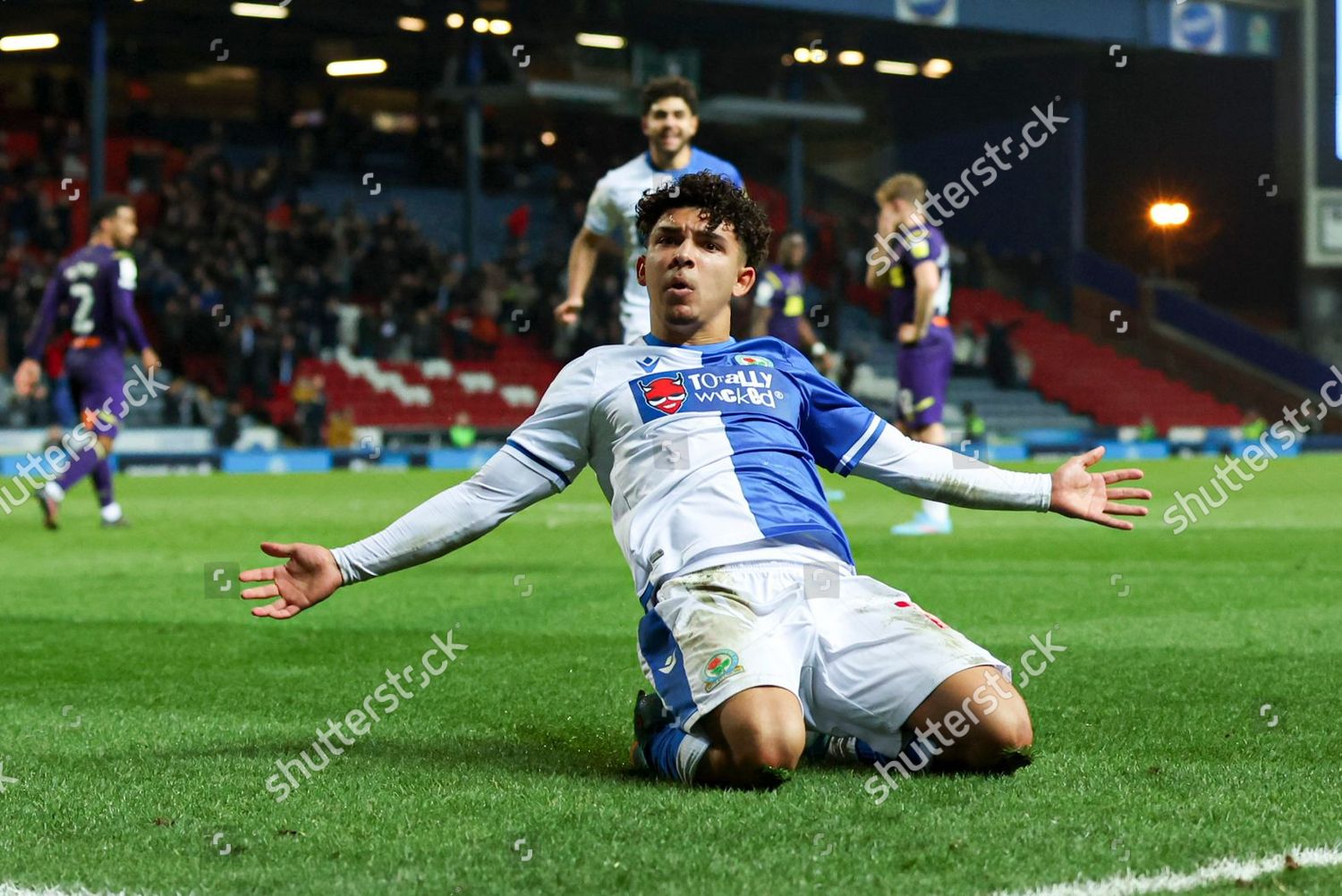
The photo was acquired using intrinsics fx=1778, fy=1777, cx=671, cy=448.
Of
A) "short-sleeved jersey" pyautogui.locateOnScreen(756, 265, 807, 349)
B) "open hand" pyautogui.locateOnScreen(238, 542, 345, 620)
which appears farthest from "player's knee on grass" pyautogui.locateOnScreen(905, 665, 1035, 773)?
"short-sleeved jersey" pyautogui.locateOnScreen(756, 265, 807, 349)

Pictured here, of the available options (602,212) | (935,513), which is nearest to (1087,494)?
(602,212)

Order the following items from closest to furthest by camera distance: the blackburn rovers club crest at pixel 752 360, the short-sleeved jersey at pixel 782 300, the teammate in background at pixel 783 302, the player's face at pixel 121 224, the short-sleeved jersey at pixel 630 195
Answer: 1. the blackburn rovers club crest at pixel 752 360
2. the short-sleeved jersey at pixel 630 195
3. the player's face at pixel 121 224
4. the teammate in background at pixel 783 302
5. the short-sleeved jersey at pixel 782 300

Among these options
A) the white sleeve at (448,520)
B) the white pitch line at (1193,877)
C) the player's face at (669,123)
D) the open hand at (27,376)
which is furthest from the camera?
the open hand at (27,376)

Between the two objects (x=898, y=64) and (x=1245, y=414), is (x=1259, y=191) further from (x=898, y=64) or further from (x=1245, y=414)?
(x=898, y=64)

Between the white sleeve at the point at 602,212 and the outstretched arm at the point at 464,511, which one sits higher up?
the white sleeve at the point at 602,212

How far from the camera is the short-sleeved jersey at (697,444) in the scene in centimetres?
430

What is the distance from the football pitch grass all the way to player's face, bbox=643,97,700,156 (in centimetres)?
218

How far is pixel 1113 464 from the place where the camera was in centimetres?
2756

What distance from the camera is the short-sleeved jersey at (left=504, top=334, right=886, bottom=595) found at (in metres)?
4.30

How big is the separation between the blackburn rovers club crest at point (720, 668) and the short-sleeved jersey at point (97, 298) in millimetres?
9773

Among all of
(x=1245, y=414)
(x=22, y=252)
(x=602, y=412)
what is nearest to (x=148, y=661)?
(x=602, y=412)

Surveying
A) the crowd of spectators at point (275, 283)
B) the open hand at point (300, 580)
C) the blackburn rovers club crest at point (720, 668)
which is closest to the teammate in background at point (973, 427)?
the crowd of spectators at point (275, 283)

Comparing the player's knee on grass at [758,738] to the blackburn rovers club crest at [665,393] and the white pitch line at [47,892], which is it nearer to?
the blackburn rovers club crest at [665,393]

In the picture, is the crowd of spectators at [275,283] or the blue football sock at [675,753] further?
the crowd of spectators at [275,283]
